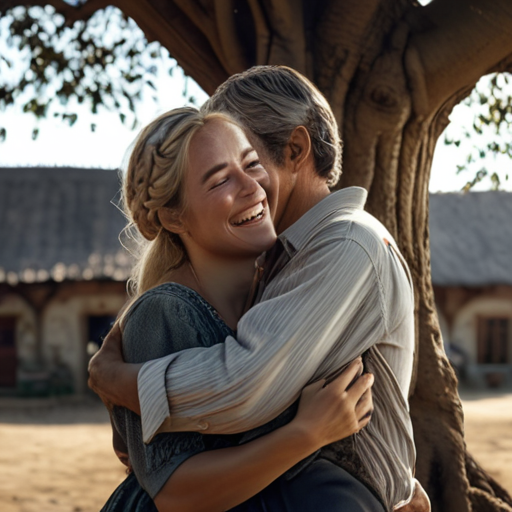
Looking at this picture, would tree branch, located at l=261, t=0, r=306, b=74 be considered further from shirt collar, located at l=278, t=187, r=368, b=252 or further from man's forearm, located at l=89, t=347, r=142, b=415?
man's forearm, located at l=89, t=347, r=142, b=415

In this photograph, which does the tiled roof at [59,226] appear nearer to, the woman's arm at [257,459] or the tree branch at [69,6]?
the tree branch at [69,6]

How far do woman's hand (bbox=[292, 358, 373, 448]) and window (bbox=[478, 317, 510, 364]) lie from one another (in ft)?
57.8

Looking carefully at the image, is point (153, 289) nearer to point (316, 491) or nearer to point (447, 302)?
point (316, 491)

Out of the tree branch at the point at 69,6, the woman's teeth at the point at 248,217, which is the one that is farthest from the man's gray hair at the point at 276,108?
the tree branch at the point at 69,6

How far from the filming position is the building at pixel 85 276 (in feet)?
54.5

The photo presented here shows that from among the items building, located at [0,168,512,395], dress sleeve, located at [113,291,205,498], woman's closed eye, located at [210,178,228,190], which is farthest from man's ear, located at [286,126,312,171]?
building, located at [0,168,512,395]

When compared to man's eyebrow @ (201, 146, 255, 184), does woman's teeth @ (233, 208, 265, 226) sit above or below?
below

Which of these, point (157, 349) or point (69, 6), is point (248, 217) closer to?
point (157, 349)

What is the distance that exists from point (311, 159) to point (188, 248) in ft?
1.78

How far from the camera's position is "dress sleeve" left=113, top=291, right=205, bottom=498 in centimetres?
173

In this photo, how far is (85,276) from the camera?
1653 centimetres

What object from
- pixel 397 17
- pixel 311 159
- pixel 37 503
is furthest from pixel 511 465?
pixel 311 159

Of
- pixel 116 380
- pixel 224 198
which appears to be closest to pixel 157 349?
pixel 116 380

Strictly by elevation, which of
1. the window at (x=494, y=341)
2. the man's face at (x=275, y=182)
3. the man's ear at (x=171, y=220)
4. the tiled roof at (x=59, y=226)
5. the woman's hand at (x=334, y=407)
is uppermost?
the man's face at (x=275, y=182)
